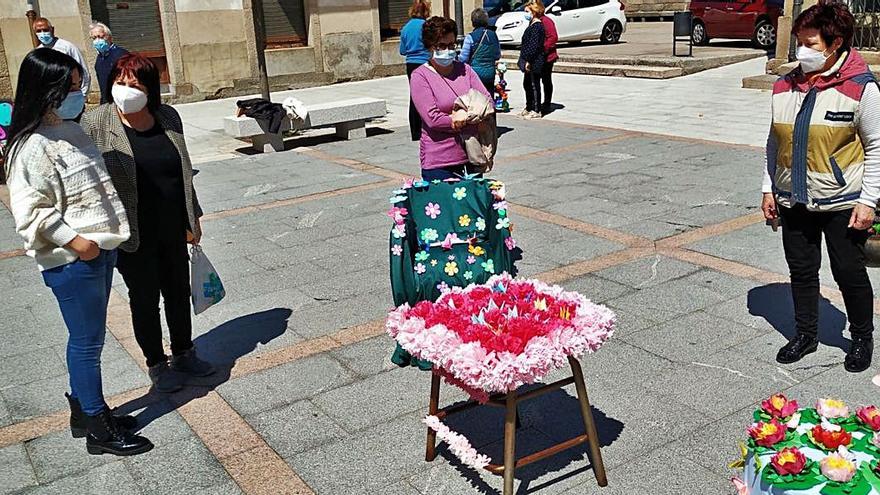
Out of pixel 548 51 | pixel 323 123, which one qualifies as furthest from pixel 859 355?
pixel 548 51

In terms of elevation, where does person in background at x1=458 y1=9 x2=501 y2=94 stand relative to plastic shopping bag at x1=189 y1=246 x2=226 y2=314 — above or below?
above

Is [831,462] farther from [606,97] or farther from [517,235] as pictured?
[606,97]

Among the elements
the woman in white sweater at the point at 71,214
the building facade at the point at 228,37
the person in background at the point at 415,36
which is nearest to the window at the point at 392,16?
the building facade at the point at 228,37

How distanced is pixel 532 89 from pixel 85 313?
10.0m

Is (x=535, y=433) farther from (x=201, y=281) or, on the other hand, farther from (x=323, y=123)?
(x=323, y=123)

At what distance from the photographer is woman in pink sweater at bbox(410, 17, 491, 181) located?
15.7 feet

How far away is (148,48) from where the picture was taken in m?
16.3

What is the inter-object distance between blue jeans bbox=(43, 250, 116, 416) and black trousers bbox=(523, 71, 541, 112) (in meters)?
9.68

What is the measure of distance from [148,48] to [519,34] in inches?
375

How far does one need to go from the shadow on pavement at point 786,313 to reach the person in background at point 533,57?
7.46 metres

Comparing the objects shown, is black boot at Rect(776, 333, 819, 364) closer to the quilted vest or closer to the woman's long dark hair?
the quilted vest

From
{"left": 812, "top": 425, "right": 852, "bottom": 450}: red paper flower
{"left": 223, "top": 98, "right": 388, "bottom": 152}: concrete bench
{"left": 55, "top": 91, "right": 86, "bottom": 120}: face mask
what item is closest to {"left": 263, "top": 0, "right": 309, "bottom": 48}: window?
{"left": 223, "top": 98, "right": 388, "bottom": 152}: concrete bench

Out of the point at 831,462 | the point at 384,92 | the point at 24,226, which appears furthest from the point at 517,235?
the point at 384,92

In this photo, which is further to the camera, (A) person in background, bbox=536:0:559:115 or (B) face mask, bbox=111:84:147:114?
(A) person in background, bbox=536:0:559:115
